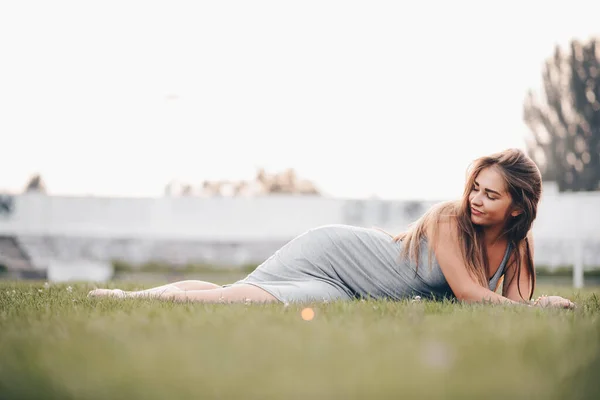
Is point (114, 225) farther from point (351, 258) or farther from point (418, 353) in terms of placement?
point (418, 353)

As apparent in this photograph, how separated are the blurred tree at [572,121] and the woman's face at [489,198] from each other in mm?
34795

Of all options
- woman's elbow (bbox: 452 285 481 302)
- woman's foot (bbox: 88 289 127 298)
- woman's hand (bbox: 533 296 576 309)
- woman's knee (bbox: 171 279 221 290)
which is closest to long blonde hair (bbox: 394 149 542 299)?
woman's elbow (bbox: 452 285 481 302)

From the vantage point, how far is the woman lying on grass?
4.40 m

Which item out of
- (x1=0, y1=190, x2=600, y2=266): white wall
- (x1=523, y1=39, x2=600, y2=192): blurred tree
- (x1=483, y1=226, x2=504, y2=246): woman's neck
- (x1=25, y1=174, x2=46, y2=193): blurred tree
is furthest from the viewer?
(x1=25, y1=174, x2=46, y2=193): blurred tree

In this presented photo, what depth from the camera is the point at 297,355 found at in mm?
2271

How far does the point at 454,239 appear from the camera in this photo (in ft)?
14.6

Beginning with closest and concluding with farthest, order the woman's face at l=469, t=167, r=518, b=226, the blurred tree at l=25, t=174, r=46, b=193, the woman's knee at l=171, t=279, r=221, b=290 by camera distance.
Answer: the woman's face at l=469, t=167, r=518, b=226 < the woman's knee at l=171, t=279, r=221, b=290 < the blurred tree at l=25, t=174, r=46, b=193

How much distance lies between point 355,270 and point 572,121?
35.8m

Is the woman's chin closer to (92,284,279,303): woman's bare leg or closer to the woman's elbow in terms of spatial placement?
the woman's elbow

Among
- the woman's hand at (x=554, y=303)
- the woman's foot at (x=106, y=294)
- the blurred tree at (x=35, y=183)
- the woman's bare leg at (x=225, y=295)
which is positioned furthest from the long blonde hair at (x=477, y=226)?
the blurred tree at (x=35, y=183)

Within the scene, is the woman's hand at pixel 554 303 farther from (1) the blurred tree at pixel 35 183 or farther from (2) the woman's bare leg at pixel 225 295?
(1) the blurred tree at pixel 35 183

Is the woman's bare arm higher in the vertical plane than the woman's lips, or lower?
lower

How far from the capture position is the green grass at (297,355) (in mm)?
1877

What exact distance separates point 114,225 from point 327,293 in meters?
10.5
